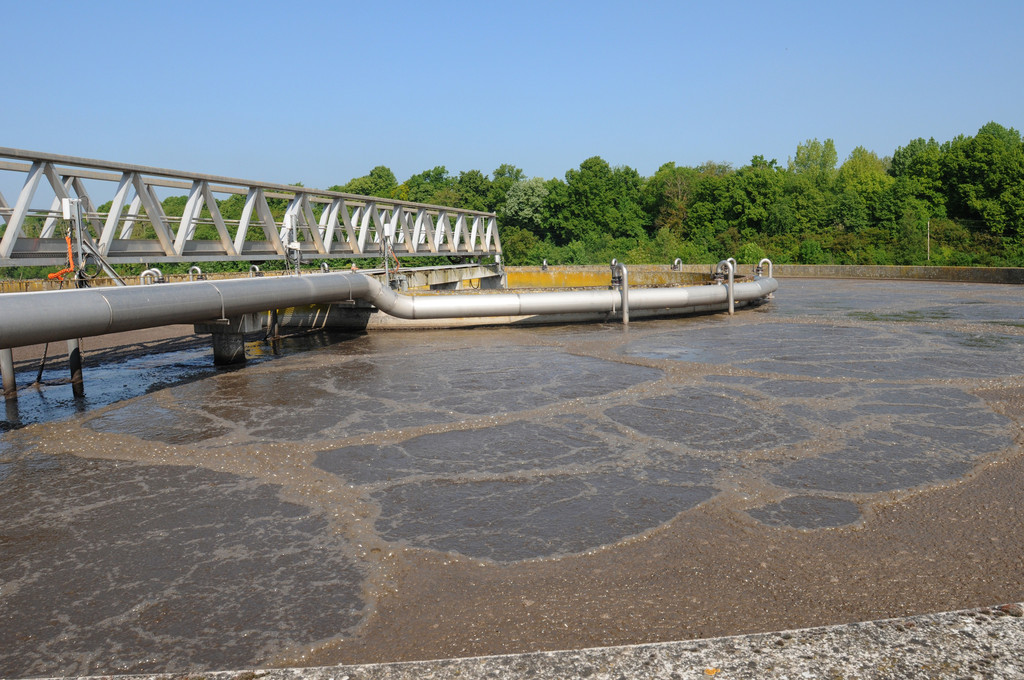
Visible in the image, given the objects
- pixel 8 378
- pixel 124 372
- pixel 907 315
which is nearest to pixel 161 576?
pixel 8 378

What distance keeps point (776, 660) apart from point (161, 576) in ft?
12.1

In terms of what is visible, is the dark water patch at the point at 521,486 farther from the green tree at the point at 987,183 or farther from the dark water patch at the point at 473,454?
the green tree at the point at 987,183

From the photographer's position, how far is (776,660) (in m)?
Answer: 3.45

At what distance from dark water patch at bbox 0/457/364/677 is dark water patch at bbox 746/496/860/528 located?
118 inches

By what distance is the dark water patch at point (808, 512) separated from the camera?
5609 mm

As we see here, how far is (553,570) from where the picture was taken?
4883 millimetres

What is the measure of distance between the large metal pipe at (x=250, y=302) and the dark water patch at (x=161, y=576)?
77.7 inches

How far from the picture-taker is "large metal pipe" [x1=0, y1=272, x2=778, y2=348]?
326 inches

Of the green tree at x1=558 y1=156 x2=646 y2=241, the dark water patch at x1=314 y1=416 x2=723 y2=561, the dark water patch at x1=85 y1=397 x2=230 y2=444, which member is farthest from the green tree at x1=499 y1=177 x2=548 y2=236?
the dark water patch at x1=314 y1=416 x2=723 y2=561

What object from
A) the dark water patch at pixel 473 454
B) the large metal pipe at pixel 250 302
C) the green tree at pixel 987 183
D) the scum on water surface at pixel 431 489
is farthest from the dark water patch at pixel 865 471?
the green tree at pixel 987 183

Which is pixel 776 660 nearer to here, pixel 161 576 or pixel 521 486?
pixel 521 486

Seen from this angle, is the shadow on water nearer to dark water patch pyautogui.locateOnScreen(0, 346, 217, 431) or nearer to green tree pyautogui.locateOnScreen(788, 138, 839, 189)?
dark water patch pyautogui.locateOnScreen(0, 346, 217, 431)

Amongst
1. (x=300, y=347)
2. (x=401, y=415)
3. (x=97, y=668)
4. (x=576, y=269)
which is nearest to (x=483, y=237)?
(x=576, y=269)

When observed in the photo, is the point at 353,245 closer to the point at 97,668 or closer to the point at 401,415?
the point at 401,415
